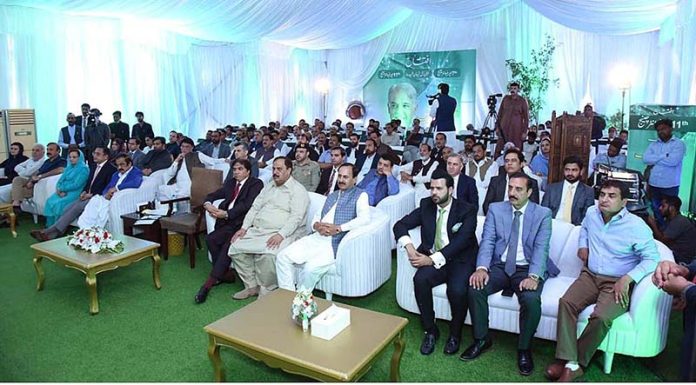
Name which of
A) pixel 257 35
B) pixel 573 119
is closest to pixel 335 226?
pixel 573 119

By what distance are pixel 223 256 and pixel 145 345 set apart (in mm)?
1150

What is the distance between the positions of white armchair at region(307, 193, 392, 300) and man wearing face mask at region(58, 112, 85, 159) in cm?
697

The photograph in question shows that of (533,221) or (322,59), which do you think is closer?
(533,221)

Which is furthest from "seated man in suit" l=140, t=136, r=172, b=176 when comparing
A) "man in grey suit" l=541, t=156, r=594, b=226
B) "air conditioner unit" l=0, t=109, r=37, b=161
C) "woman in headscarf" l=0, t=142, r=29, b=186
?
"man in grey suit" l=541, t=156, r=594, b=226

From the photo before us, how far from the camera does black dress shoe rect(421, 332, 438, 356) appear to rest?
10.9ft

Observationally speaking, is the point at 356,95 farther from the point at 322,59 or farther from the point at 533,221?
the point at 533,221

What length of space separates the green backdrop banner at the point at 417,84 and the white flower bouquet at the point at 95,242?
35.7 ft

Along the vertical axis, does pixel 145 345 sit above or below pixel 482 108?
below

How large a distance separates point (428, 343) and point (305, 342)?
102cm

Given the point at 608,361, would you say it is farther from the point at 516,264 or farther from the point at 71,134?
the point at 71,134

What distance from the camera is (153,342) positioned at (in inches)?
138

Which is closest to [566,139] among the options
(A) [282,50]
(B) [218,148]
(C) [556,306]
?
(C) [556,306]

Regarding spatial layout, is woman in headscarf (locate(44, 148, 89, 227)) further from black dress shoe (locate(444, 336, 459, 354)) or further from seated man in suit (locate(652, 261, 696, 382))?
seated man in suit (locate(652, 261, 696, 382))

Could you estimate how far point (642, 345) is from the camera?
2918 millimetres
